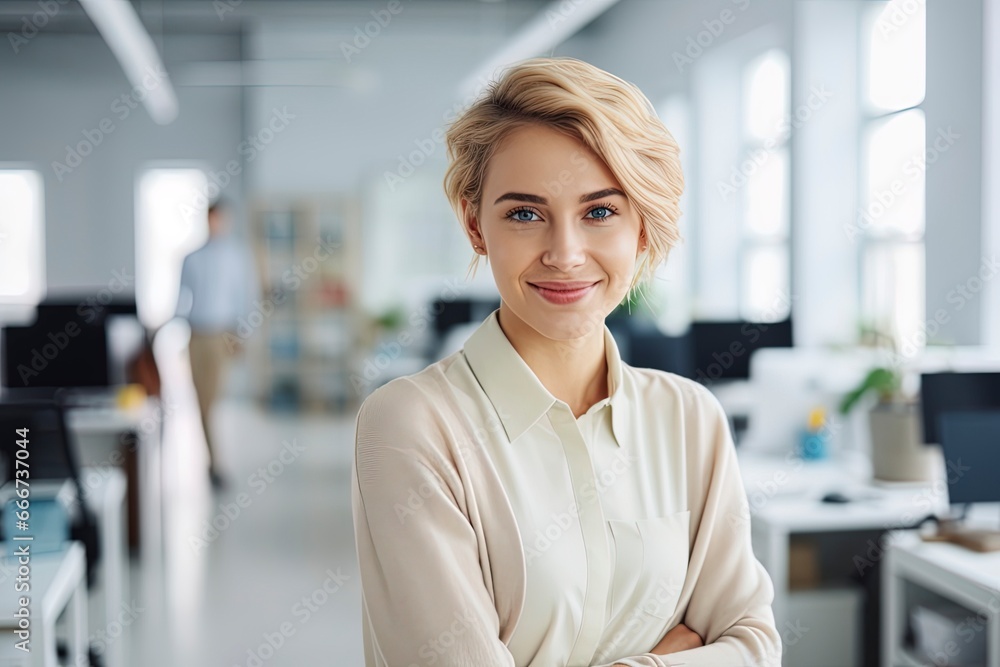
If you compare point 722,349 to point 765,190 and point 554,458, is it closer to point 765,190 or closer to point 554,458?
point 765,190

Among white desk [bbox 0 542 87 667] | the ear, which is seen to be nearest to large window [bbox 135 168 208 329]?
white desk [bbox 0 542 87 667]

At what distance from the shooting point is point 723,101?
7.79m

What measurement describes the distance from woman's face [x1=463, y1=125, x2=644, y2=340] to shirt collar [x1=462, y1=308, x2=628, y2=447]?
8 cm

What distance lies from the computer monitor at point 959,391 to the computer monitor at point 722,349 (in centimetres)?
171

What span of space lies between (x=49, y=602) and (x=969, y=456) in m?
2.49

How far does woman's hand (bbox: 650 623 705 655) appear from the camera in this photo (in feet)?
4.04

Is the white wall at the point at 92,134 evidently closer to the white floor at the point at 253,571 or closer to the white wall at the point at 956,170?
the white floor at the point at 253,571

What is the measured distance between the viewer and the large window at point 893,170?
16.4 ft

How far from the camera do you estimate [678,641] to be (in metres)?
1.24

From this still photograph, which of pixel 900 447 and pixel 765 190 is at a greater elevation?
pixel 765 190

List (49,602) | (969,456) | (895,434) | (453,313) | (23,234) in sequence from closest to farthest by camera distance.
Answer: (49,602), (969,456), (895,434), (453,313), (23,234)

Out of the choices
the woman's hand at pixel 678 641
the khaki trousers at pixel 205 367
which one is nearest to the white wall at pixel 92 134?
the khaki trousers at pixel 205 367

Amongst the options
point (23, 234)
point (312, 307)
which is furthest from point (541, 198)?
point (23, 234)

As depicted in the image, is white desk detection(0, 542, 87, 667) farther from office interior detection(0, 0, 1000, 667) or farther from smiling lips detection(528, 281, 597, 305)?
smiling lips detection(528, 281, 597, 305)
